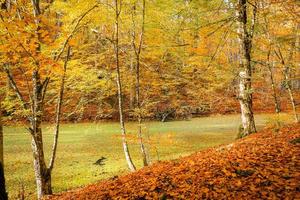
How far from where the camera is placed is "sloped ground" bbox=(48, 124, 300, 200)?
4711mm

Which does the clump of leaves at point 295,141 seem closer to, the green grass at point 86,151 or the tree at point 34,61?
the green grass at point 86,151

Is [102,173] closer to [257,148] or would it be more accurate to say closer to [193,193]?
[257,148]

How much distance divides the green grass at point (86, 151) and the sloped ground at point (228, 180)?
4839 millimetres

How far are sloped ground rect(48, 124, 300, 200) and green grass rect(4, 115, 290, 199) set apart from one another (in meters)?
4.84

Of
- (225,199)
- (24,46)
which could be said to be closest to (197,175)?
(225,199)

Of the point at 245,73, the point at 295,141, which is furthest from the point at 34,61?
the point at 245,73

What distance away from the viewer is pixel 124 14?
14266 millimetres

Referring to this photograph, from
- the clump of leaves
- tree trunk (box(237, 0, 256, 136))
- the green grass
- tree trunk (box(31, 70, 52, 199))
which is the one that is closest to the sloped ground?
the clump of leaves

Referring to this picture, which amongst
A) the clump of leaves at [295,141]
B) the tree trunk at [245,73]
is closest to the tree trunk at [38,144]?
the clump of leaves at [295,141]

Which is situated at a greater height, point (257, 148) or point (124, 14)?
point (124, 14)

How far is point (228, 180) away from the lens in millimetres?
5211

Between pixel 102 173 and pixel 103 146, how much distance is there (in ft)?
18.9

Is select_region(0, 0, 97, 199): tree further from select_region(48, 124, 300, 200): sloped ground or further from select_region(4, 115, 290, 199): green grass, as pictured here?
select_region(48, 124, 300, 200): sloped ground

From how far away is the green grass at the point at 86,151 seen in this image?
40.2ft
